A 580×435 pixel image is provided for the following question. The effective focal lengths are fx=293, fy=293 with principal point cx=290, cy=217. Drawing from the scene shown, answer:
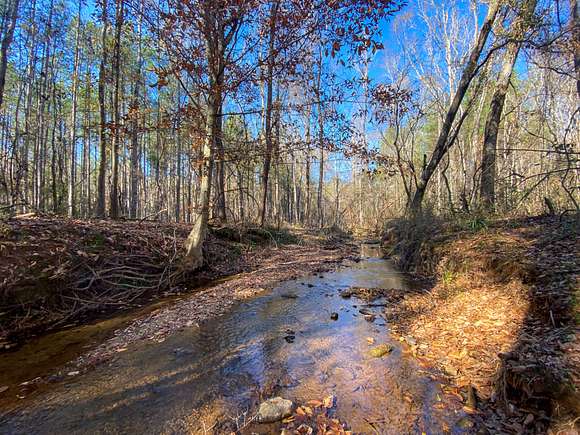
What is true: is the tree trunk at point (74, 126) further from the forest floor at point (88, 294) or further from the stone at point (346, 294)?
the stone at point (346, 294)

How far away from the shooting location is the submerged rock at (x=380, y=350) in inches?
132

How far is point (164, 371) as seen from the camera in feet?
10.2

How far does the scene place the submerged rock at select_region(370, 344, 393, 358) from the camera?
132 inches

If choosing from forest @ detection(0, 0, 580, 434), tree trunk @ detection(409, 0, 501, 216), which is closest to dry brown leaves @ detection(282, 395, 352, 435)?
forest @ detection(0, 0, 580, 434)

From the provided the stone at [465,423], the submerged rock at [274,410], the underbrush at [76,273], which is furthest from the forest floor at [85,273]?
the stone at [465,423]

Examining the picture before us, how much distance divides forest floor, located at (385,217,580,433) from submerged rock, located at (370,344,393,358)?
0.89 ft

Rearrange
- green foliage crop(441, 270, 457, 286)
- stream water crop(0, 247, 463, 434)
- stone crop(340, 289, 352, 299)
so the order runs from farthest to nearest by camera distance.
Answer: stone crop(340, 289, 352, 299), green foliage crop(441, 270, 457, 286), stream water crop(0, 247, 463, 434)

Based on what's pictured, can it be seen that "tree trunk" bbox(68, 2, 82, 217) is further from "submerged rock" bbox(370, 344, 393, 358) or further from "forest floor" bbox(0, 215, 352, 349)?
"submerged rock" bbox(370, 344, 393, 358)

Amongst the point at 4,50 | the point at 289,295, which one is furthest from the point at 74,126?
the point at 289,295

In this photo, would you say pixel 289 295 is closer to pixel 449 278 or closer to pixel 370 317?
pixel 370 317

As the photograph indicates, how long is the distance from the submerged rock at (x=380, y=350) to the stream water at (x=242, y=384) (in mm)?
70

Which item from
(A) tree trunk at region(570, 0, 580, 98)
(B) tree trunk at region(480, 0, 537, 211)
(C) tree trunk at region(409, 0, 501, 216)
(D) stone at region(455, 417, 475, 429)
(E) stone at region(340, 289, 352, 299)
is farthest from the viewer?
(C) tree trunk at region(409, 0, 501, 216)

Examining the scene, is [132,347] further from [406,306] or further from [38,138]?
[38,138]

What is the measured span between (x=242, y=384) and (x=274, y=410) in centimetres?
56
